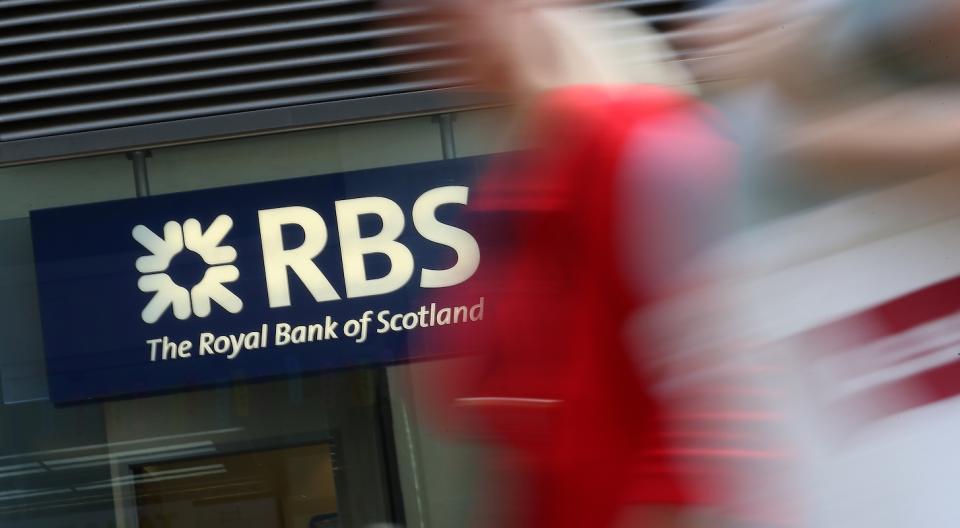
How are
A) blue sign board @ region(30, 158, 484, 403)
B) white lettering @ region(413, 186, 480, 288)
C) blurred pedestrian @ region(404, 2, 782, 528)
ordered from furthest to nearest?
blue sign board @ region(30, 158, 484, 403)
white lettering @ region(413, 186, 480, 288)
blurred pedestrian @ region(404, 2, 782, 528)

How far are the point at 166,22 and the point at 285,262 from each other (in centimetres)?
129

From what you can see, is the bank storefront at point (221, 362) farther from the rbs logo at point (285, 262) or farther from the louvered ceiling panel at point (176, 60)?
the louvered ceiling panel at point (176, 60)

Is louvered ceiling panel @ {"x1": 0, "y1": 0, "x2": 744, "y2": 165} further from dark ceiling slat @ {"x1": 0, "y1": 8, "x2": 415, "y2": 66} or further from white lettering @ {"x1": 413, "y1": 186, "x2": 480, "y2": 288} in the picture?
white lettering @ {"x1": 413, "y1": 186, "x2": 480, "y2": 288}

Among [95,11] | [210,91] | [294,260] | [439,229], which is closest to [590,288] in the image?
[439,229]

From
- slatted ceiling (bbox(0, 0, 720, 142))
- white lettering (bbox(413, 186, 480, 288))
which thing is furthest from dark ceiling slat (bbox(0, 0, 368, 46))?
white lettering (bbox(413, 186, 480, 288))

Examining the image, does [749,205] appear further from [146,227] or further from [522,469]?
[146,227]

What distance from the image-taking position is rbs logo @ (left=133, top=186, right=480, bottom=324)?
583cm

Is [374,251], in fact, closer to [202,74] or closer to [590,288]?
[202,74]

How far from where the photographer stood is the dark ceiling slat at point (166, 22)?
→ 232 inches

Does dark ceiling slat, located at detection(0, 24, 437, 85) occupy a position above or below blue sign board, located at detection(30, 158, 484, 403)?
above

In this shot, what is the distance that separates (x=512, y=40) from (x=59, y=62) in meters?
5.07

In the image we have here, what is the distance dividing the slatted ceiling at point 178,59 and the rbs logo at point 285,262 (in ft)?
1.97

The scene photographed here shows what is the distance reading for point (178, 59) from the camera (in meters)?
5.86

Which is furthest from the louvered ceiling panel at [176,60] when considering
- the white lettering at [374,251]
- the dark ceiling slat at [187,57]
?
the white lettering at [374,251]
